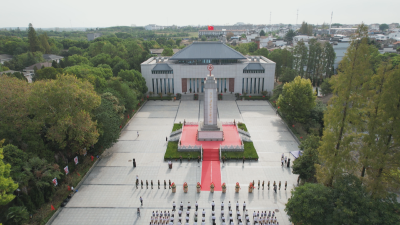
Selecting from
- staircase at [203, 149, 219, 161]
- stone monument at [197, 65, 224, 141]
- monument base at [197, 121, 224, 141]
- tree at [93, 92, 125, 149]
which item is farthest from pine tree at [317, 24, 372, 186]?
tree at [93, 92, 125, 149]

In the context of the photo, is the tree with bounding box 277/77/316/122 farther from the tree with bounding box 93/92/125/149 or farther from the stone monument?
the tree with bounding box 93/92/125/149

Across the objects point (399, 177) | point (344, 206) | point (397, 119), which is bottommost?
point (344, 206)

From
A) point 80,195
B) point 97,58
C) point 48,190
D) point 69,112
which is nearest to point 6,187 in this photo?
point 48,190

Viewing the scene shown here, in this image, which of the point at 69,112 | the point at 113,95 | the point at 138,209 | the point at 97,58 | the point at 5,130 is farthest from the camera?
the point at 97,58

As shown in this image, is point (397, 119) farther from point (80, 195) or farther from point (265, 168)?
point (80, 195)

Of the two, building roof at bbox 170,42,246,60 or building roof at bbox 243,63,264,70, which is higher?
building roof at bbox 170,42,246,60

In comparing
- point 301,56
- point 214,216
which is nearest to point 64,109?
point 214,216

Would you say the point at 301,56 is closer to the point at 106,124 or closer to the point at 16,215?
the point at 106,124
